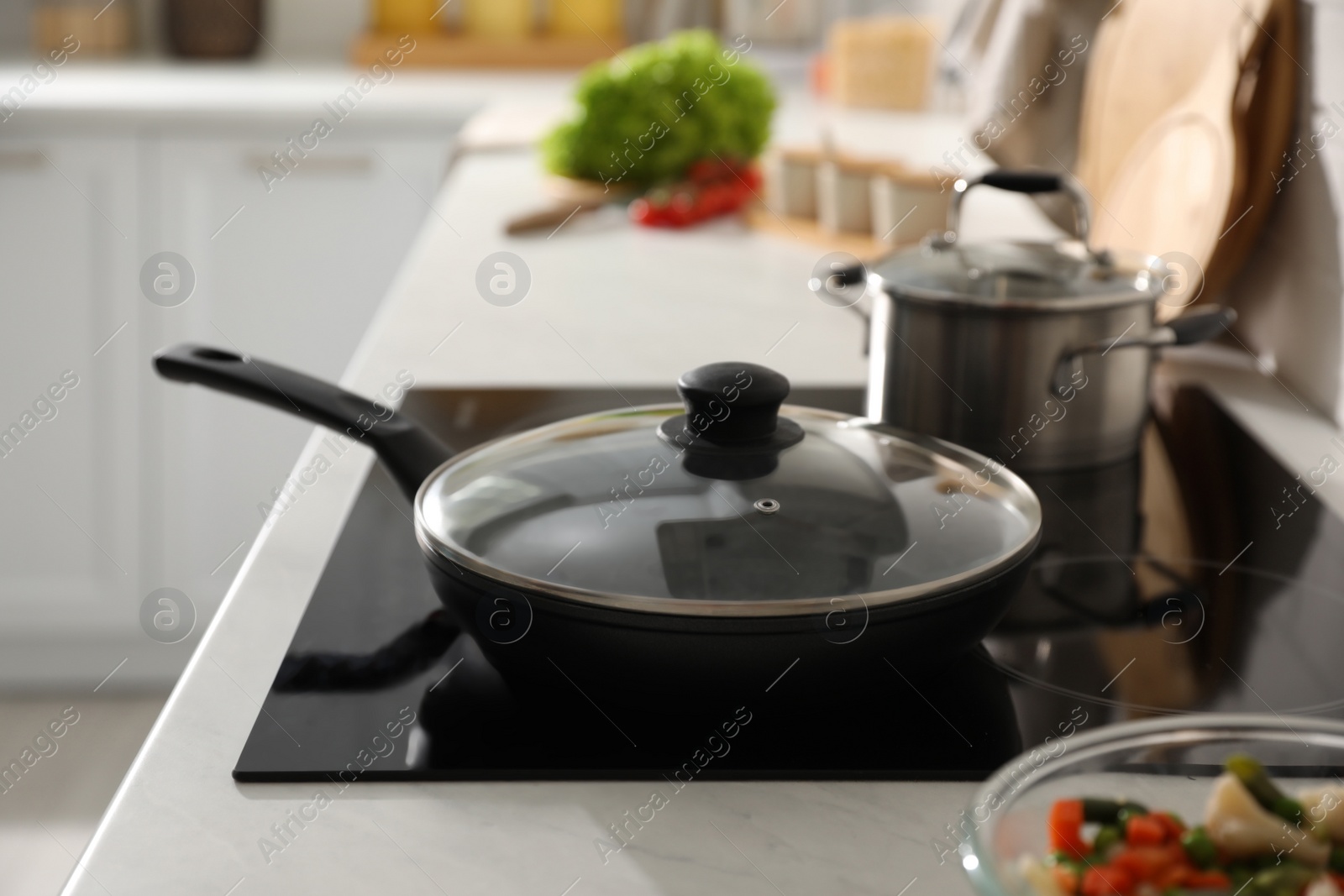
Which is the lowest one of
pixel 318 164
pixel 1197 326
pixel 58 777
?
pixel 58 777

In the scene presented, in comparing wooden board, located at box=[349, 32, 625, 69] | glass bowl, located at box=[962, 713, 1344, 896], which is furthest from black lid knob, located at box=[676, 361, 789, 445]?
wooden board, located at box=[349, 32, 625, 69]

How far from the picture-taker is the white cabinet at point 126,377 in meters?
2.44

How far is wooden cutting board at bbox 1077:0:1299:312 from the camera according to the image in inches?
44.6

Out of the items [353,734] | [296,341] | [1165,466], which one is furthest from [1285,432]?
[296,341]

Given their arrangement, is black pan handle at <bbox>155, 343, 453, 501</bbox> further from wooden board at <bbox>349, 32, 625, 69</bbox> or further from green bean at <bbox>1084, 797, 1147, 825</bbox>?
wooden board at <bbox>349, 32, 625, 69</bbox>

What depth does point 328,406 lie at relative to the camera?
2.39ft

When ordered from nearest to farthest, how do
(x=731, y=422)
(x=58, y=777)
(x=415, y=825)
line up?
(x=415, y=825)
(x=731, y=422)
(x=58, y=777)

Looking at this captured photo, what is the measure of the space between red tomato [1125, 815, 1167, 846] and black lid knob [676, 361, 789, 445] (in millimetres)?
275

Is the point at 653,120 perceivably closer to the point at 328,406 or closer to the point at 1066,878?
the point at 328,406

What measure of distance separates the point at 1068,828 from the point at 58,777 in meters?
2.18

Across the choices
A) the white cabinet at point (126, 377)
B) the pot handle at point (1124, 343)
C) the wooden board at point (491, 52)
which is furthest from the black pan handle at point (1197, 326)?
the wooden board at point (491, 52)

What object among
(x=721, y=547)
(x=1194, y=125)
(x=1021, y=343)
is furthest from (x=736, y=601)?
(x=1194, y=125)

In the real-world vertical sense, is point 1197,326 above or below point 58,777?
above

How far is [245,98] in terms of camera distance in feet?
8.29
